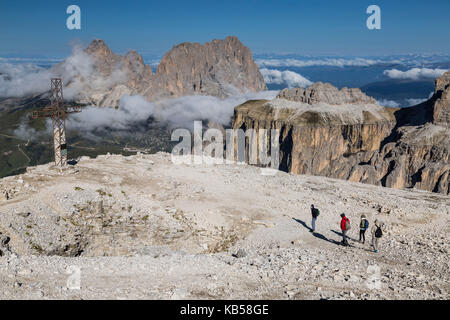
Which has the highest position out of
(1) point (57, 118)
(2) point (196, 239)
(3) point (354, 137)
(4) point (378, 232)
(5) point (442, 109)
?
(5) point (442, 109)

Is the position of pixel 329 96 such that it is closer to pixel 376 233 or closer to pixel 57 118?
pixel 57 118

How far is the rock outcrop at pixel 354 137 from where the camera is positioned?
111 m

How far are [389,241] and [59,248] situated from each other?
27.0 metres

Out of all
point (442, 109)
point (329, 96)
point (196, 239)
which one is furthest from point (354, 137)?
point (196, 239)

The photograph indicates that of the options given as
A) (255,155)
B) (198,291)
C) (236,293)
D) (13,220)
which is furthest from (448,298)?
(255,155)

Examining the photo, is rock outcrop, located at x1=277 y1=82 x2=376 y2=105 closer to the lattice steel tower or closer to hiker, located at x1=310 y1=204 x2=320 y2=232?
the lattice steel tower

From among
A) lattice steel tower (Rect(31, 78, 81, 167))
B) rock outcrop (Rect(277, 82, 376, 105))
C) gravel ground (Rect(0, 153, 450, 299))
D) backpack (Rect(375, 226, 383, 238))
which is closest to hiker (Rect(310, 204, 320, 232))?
gravel ground (Rect(0, 153, 450, 299))

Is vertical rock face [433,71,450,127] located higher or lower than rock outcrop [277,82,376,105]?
lower

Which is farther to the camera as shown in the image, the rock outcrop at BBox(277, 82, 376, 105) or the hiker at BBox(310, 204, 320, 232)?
the rock outcrop at BBox(277, 82, 376, 105)

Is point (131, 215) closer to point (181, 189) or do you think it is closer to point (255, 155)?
point (181, 189)

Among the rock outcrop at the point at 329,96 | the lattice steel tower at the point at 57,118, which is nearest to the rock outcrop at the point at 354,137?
the rock outcrop at the point at 329,96

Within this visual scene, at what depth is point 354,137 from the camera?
149 m

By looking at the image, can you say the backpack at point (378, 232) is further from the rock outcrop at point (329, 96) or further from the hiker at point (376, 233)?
the rock outcrop at point (329, 96)

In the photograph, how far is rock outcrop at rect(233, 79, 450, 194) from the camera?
111m
